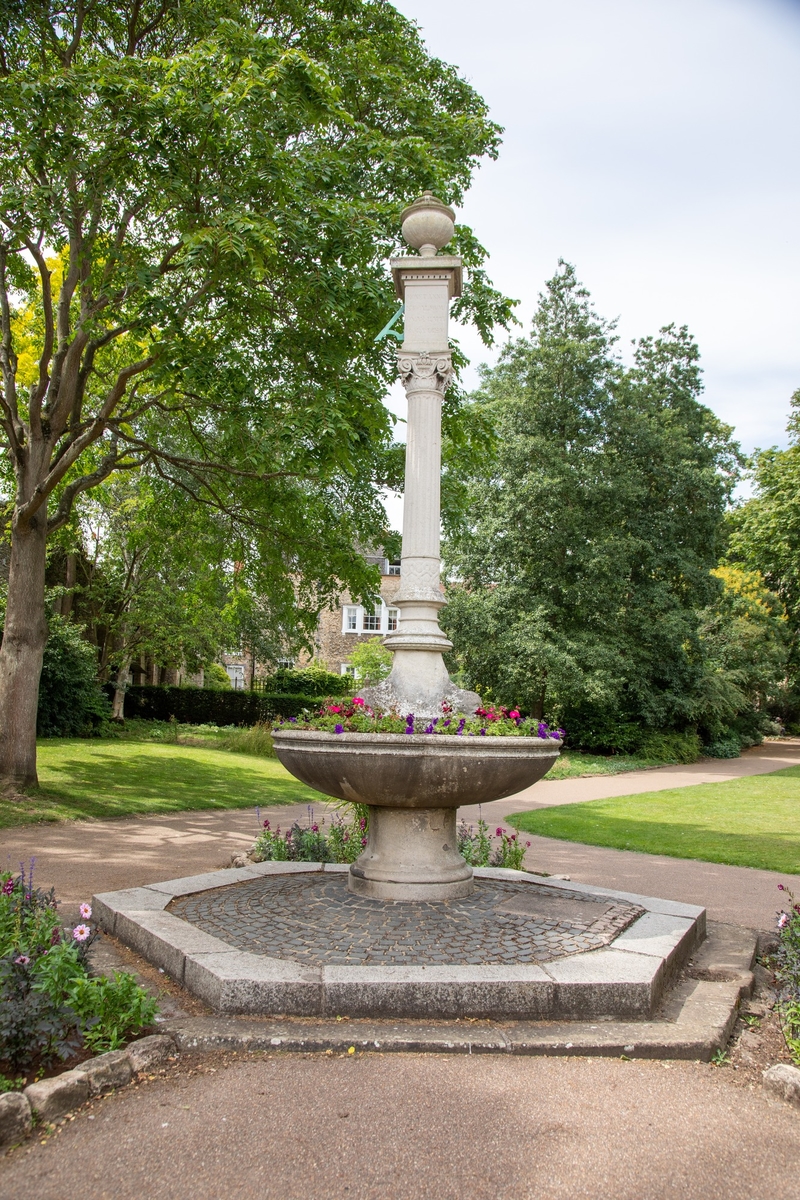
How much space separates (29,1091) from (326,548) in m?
10.5

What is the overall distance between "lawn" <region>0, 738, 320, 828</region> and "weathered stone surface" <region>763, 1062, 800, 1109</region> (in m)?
9.17

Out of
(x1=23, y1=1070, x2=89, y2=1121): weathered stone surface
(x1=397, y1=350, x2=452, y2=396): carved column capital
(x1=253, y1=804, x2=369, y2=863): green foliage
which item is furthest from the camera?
(x1=253, y1=804, x2=369, y2=863): green foliage

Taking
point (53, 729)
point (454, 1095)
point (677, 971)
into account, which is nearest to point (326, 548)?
point (677, 971)

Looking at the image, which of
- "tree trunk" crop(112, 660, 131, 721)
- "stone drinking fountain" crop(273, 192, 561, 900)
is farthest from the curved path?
"tree trunk" crop(112, 660, 131, 721)

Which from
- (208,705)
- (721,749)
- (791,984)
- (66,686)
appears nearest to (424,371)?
(791,984)

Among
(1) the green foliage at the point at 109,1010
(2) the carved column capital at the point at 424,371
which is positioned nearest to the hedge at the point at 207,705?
(2) the carved column capital at the point at 424,371

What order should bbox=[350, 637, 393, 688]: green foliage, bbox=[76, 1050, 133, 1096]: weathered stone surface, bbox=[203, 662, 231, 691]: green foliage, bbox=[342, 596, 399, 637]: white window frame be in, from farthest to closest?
bbox=[342, 596, 399, 637]: white window frame
bbox=[203, 662, 231, 691]: green foliage
bbox=[350, 637, 393, 688]: green foliage
bbox=[76, 1050, 133, 1096]: weathered stone surface

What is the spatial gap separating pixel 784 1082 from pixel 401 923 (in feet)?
→ 7.09

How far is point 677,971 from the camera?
474cm

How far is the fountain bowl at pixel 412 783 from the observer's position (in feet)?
16.1

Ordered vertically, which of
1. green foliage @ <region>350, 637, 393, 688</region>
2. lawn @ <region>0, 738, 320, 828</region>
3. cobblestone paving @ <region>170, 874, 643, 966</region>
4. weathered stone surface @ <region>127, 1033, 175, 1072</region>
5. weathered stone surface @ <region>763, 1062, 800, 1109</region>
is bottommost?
lawn @ <region>0, 738, 320, 828</region>

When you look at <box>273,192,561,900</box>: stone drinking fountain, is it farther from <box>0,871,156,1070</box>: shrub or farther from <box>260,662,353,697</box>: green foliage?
<box>260,662,353,697</box>: green foliage

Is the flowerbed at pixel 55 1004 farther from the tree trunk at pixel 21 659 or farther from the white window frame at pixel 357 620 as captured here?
the white window frame at pixel 357 620

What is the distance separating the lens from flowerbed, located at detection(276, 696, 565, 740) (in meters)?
5.24
